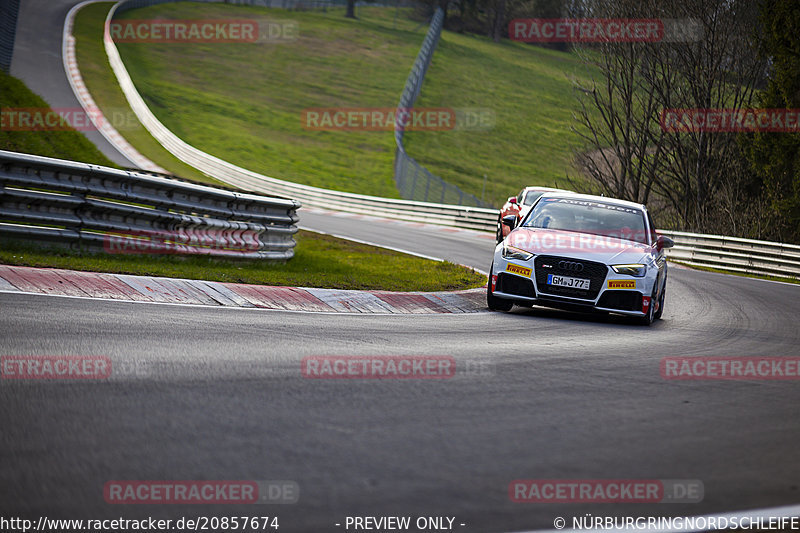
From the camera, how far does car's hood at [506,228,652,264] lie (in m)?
11.2

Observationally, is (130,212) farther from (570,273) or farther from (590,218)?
(590,218)

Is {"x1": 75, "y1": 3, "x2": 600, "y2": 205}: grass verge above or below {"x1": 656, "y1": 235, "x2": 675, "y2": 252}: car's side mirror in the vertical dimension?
above

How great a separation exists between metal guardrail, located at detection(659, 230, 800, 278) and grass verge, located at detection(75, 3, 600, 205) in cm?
1132

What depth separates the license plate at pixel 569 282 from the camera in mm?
11031

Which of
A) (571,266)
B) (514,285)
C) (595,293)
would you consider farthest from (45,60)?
(595,293)

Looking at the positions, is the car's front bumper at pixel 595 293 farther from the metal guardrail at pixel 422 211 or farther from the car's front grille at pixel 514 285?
the metal guardrail at pixel 422 211

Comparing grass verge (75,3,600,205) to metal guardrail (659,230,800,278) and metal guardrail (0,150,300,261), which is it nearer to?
metal guardrail (659,230,800,278)

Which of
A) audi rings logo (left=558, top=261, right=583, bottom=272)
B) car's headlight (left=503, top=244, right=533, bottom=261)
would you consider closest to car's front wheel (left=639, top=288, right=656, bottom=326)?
audi rings logo (left=558, top=261, right=583, bottom=272)

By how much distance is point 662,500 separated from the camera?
414 cm

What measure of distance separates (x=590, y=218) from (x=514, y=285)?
6.72 feet

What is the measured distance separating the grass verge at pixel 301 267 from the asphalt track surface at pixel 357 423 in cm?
203

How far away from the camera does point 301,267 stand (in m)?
13.9

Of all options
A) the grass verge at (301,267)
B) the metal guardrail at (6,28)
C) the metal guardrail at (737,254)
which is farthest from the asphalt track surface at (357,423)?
the metal guardrail at (6,28)

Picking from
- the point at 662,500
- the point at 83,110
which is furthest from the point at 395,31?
the point at 662,500
